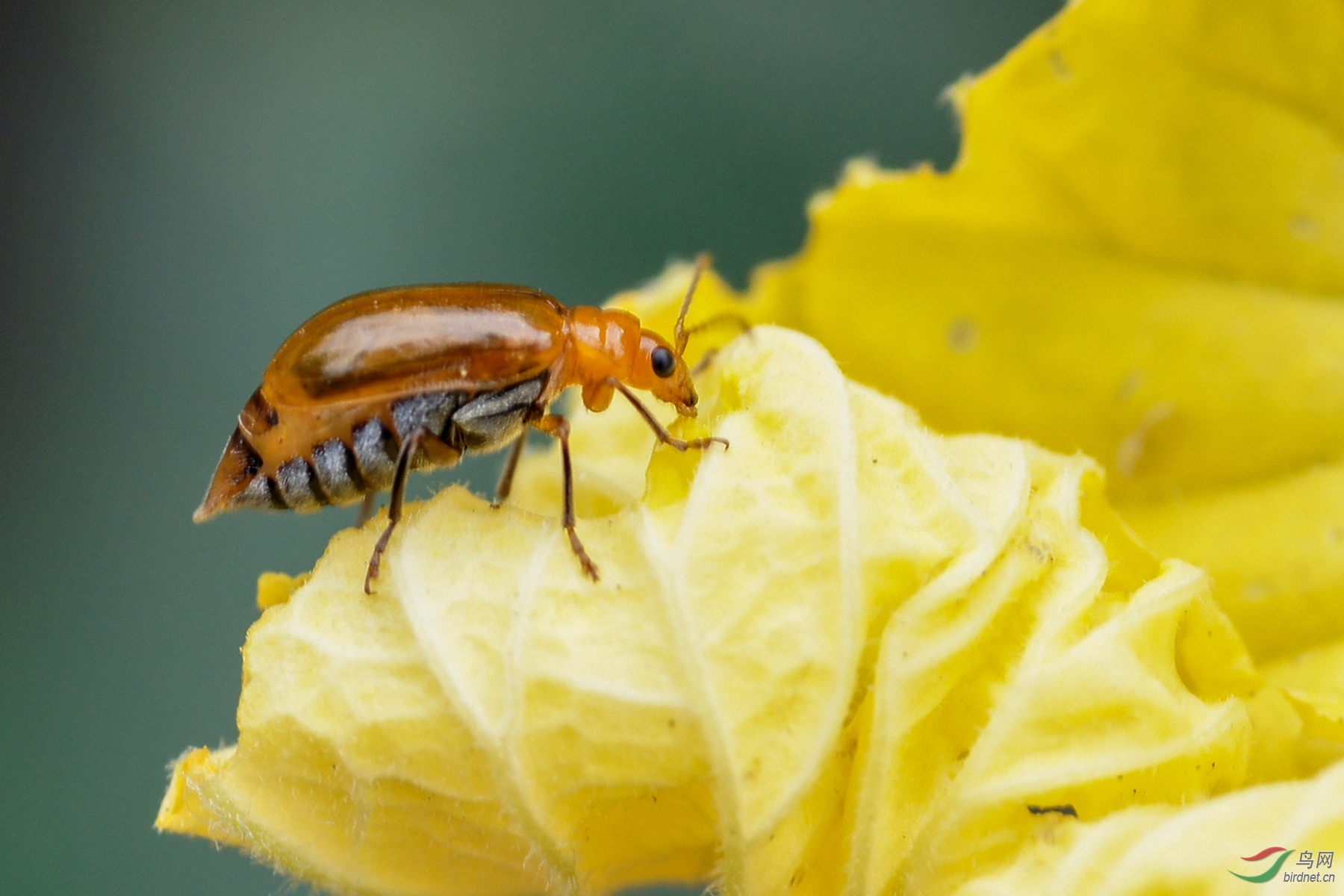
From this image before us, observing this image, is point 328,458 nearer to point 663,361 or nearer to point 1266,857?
point 663,361

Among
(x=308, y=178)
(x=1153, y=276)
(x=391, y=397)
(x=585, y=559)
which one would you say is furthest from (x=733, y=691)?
(x=308, y=178)

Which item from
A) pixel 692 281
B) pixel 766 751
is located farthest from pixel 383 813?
pixel 692 281

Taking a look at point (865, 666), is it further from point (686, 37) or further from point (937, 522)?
point (686, 37)

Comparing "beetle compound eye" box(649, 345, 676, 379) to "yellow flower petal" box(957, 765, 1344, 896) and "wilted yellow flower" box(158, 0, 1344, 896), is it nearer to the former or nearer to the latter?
"wilted yellow flower" box(158, 0, 1344, 896)

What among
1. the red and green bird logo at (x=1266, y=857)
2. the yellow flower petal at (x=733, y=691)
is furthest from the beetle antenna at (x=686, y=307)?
the red and green bird logo at (x=1266, y=857)

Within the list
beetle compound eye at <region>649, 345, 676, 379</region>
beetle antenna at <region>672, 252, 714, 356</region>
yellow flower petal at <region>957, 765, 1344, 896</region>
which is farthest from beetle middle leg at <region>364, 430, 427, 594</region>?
yellow flower petal at <region>957, 765, 1344, 896</region>
